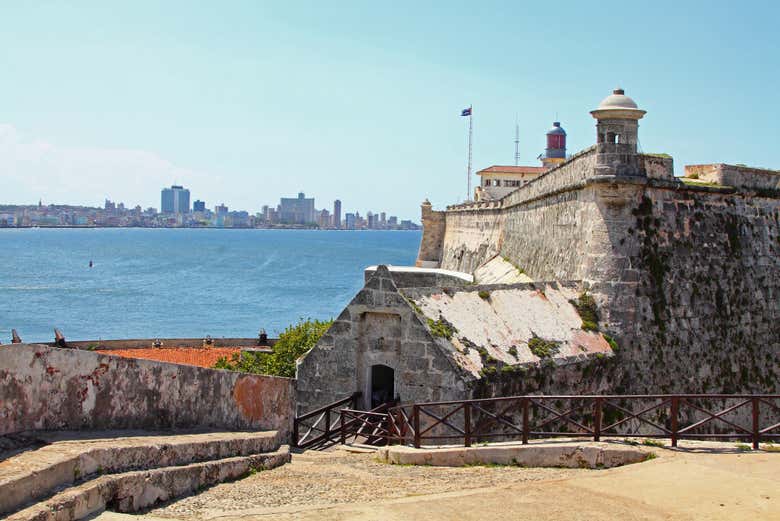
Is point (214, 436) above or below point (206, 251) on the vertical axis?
below

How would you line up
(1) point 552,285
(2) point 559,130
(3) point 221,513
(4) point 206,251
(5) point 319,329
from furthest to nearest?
(4) point 206,251, (2) point 559,130, (5) point 319,329, (1) point 552,285, (3) point 221,513

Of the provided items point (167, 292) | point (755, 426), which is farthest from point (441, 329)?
point (167, 292)

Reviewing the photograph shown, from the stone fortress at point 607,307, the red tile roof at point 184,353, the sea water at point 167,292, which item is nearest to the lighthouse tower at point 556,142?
the sea water at point 167,292

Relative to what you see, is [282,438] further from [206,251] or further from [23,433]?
[206,251]

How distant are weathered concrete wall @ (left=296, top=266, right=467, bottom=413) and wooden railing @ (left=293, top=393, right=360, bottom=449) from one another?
0.28m

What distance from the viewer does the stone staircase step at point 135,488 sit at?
22.0 feet

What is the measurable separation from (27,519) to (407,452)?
20.4 ft

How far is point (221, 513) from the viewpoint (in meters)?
7.90

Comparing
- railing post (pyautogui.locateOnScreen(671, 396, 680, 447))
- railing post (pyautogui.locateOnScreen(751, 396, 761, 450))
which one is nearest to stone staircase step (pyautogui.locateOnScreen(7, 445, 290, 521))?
railing post (pyautogui.locateOnScreen(671, 396, 680, 447))

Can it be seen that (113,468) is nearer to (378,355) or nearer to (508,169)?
(378,355)

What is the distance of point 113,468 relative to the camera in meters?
7.93

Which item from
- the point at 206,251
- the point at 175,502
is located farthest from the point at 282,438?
the point at 206,251

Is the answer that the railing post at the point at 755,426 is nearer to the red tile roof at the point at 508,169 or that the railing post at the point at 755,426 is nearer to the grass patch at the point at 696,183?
the grass patch at the point at 696,183

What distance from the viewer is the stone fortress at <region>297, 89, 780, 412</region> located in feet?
52.2
